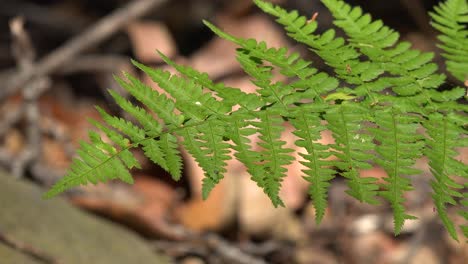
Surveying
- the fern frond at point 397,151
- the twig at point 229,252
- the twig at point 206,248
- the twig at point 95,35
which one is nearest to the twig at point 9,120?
the twig at point 95,35

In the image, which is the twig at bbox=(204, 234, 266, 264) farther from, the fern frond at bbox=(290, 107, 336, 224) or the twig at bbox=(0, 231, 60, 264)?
the fern frond at bbox=(290, 107, 336, 224)

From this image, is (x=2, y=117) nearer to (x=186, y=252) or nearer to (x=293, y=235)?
(x=186, y=252)

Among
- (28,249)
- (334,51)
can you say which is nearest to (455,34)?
(334,51)

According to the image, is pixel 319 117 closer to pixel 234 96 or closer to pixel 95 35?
pixel 234 96

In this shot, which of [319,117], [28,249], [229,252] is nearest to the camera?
[319,117]

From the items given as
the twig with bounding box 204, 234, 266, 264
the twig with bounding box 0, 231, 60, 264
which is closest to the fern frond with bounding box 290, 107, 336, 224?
the twig with bounding box 0, 231, 60, 264
